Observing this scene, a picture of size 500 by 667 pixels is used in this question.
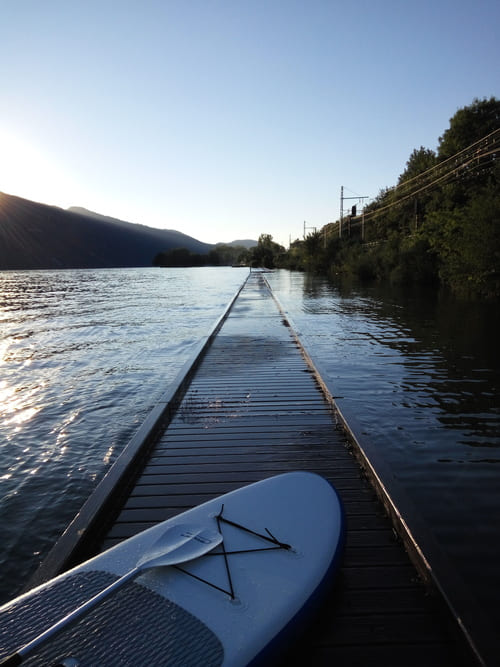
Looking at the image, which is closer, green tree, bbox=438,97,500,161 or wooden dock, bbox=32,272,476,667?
wooden dock, bbox=32,272,476,667

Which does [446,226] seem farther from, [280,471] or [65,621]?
[65,621]

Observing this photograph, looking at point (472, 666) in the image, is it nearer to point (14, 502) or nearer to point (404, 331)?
point (14, 502)

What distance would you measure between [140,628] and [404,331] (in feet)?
43.9

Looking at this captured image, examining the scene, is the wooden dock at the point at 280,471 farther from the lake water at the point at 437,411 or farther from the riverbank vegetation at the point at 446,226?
the riverbank vegetation at the point at 446,226

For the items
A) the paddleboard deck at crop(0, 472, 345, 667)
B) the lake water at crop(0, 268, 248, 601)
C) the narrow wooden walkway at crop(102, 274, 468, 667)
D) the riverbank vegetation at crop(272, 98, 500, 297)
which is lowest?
the lake water at crop(0, 268, 248, 601)

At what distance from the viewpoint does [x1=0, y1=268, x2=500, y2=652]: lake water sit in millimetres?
4066

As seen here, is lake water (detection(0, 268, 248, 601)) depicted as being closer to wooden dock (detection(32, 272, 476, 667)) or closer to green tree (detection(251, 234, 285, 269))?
wooden dock (detection(32, 272, 476, 667))

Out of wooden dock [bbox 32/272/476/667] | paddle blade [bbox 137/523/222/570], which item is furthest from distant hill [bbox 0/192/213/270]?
paddle blade [bbox 137/523/222/570]

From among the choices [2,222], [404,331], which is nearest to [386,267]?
[404,331]

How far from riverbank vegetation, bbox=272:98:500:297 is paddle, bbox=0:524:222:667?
22722 millimetres

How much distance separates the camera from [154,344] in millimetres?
13641

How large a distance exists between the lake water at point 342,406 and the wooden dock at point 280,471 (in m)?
0.65

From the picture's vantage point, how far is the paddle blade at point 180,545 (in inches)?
96.0

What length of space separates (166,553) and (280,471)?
1.94m
